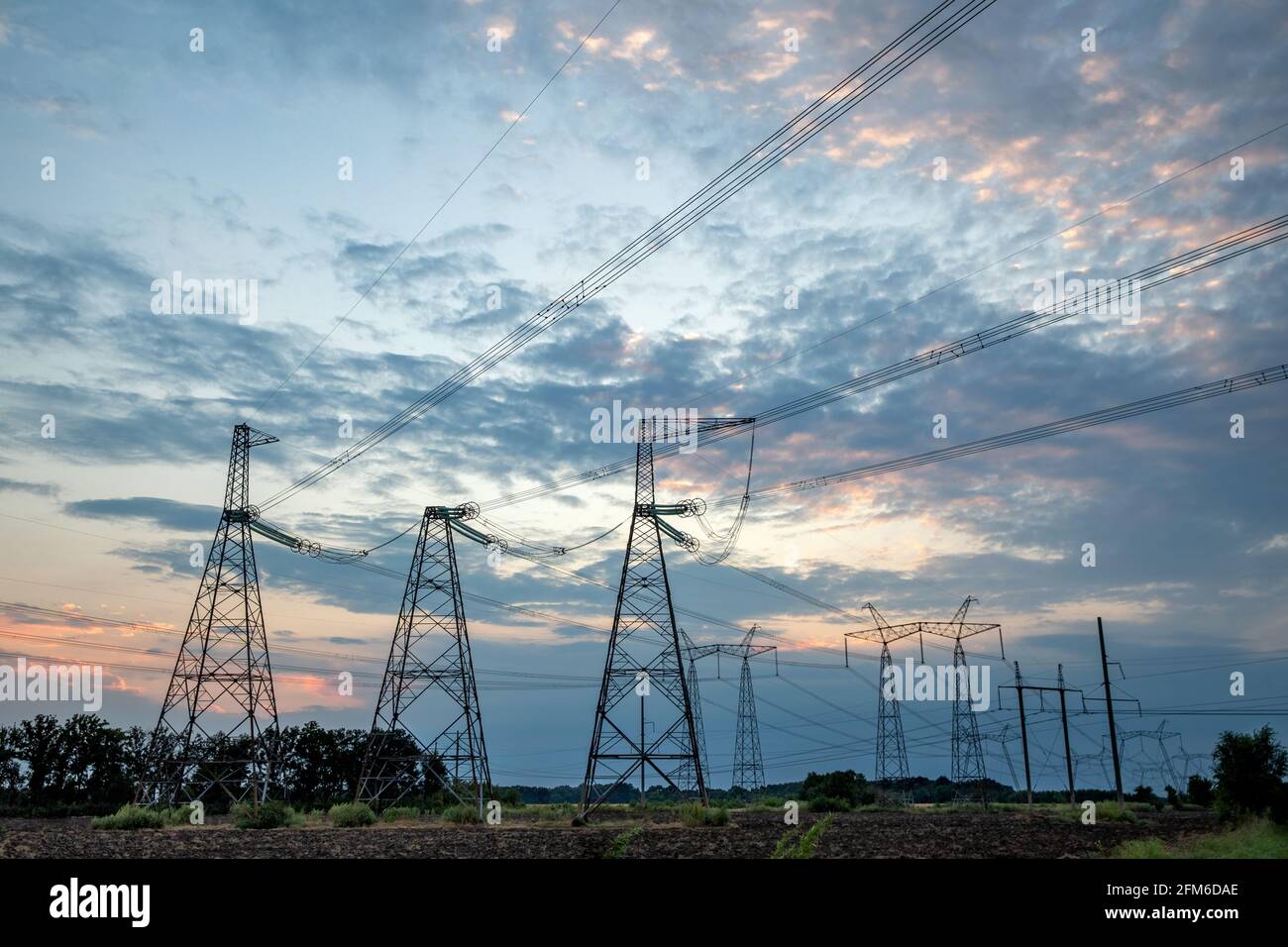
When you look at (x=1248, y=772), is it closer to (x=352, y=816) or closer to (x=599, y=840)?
(x=599, y=840)

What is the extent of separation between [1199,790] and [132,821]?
308 ft

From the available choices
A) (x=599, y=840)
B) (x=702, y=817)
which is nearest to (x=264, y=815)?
(x=599, y=840)

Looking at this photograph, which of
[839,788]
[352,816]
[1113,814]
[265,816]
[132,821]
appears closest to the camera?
[132,821]

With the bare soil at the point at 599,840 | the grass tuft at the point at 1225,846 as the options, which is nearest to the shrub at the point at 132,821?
the bare soil at the point at 599,840

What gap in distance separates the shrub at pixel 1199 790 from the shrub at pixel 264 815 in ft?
271

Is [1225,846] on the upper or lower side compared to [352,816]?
upper

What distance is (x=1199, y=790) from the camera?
308 ft

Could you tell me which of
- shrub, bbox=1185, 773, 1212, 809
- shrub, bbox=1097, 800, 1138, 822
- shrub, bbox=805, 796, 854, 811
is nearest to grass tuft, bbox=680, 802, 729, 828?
shrub, bbox=1097, 800, 1138, 822

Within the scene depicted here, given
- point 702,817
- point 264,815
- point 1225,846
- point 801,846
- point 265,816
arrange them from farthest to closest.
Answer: point 264,815, point 265,816, point 702,817, point 1225,846, point 801,846

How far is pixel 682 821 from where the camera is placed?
5044cm

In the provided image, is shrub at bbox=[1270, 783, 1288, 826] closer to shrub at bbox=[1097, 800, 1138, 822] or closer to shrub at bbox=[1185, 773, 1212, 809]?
shrub at bbox=[1097, 800, 1138, 822]
